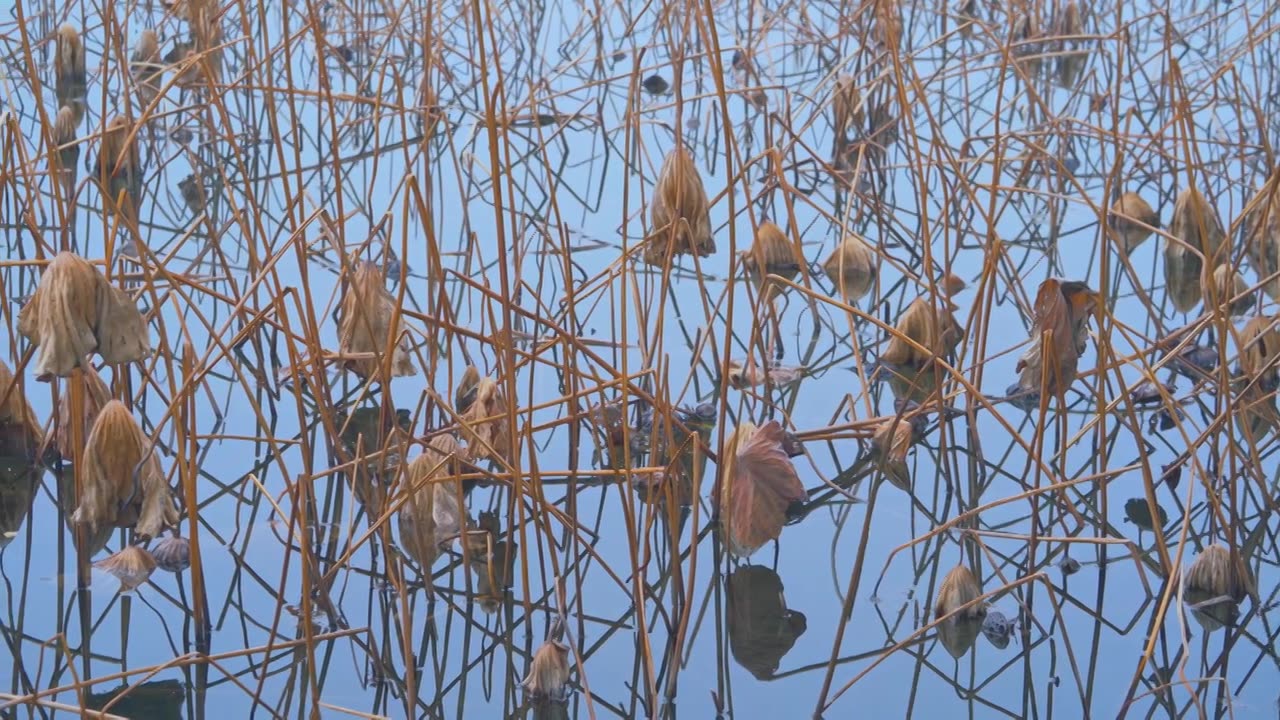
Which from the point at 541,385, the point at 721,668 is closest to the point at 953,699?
the point at 721,668

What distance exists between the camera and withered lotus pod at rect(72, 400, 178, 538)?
1146 millimetres

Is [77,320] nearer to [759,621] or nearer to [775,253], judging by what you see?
[759,621]

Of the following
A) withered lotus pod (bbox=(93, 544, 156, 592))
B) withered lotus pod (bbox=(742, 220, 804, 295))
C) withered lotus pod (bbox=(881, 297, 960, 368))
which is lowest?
withered lotus pod (bbox=(93, 544, 156, 592))

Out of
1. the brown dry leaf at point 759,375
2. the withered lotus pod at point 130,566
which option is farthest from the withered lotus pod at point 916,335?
the withered lotus pod at point 130,566

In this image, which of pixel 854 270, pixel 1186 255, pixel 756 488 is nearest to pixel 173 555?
pixel 756 488

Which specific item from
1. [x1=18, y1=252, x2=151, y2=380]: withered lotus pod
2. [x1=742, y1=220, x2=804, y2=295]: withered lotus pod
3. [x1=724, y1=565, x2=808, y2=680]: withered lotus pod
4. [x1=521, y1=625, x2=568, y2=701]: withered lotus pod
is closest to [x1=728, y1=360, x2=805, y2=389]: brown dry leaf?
[x1=742, y1=220, x2=804, y2=295]: withered lotus pod

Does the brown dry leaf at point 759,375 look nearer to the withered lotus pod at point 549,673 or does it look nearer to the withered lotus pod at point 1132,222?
the withered lotus pod at point 549,673

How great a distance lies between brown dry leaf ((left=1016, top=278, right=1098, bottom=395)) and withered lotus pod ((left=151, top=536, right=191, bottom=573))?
68 cm

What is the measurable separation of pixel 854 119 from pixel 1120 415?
1.01m

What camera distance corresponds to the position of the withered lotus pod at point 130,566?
1140 millimetres

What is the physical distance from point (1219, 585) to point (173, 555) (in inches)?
32.5

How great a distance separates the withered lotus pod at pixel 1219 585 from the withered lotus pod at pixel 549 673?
0.49 meters

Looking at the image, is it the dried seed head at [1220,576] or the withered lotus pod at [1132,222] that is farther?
the withered lotus pod at [1132,222]

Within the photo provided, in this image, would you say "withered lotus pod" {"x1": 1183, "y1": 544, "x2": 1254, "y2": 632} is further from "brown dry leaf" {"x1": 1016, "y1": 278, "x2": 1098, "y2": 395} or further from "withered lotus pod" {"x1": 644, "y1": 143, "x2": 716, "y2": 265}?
"withered lotus pod" {"x1": 644, "y1": 143, "x2": 716, "y2": 265}
